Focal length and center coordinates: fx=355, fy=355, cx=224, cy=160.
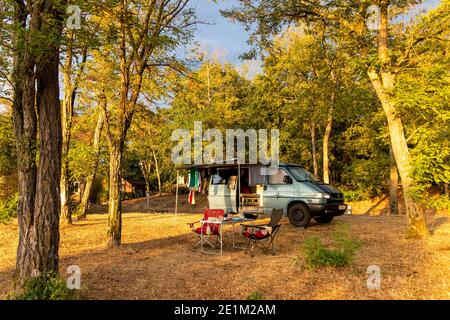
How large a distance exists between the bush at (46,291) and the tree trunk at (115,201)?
4.00 metres

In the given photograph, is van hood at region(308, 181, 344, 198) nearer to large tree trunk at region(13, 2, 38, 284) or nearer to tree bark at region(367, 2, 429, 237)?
tree bark at region(367, 2, 429, 237)

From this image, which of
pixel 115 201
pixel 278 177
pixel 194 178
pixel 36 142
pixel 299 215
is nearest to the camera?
pixel 36 142

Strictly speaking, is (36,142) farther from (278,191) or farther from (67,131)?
(67,131)

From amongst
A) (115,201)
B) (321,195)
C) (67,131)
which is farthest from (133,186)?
(115,201)

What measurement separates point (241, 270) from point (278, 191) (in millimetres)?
5956

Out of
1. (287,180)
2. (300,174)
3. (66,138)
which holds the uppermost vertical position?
(66,138)

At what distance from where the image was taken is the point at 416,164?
886cm

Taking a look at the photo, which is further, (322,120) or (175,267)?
(322,120)

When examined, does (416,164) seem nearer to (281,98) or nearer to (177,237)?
(177,237)

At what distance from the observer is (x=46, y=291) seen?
4.57 m

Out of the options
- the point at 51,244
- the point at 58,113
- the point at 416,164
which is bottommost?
the point at 51,244
